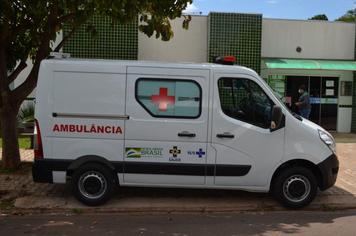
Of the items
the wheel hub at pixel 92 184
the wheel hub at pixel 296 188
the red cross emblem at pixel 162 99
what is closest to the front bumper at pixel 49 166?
the wheel hub at pixel 92 184

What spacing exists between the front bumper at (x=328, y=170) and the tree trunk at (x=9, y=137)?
19.0ft

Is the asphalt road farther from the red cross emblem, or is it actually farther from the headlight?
the red cross emblem

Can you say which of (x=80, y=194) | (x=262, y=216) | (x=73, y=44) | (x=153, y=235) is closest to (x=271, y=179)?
(x=262, y=216)

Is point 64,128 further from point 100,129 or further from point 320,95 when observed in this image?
point 320,95

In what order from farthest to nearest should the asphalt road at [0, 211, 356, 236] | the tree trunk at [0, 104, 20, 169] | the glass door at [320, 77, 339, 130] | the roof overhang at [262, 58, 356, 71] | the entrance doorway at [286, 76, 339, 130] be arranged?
the glass door at [320, 77, 339, 130] < the entrance doorway at [286, 76, 339, 130] < the roof overhang at [262, 58, 356, 71] < the tree trunk at [0, 104, 20, 169] < the asphalt road at [0, 211, 356, 236]

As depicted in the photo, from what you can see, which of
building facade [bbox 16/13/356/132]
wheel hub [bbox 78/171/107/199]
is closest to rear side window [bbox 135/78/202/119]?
wheel hub [bbox 78/171/107/199]

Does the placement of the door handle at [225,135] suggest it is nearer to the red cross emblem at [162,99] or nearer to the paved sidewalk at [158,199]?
the red cross emblem at [162,99]

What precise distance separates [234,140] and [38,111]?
294 centimetres

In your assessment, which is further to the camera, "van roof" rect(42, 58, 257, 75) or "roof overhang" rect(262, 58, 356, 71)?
"roof overhang" rect(262, 58, 356, 71)

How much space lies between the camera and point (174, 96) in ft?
25.2

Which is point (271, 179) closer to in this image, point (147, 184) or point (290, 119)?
point (290, 119)

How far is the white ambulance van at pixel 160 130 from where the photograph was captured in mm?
7633

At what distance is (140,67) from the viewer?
769cm

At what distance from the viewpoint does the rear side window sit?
7.68 m
